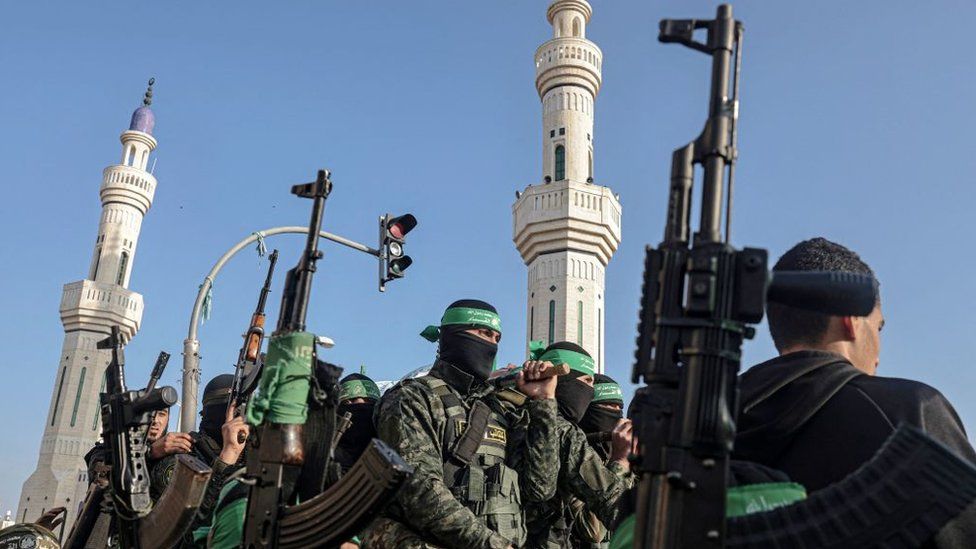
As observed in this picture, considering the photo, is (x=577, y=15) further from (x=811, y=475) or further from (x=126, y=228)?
(x=811, y=475)

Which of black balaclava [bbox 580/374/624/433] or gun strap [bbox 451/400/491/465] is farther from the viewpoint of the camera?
black balaclava [bbox 580/374/624/433]

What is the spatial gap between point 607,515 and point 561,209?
21.8 metres

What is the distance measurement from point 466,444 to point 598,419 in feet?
5.74

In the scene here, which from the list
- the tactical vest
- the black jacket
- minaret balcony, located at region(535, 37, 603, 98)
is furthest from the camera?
minaret balcony, located at region(535, 37, 603, 98)

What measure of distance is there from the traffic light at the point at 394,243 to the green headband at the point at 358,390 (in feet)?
14.9

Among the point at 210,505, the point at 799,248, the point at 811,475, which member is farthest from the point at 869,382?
the point at 210,505

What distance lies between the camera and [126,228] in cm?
3575

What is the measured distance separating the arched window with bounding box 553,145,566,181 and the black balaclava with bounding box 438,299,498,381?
23468 millimetres

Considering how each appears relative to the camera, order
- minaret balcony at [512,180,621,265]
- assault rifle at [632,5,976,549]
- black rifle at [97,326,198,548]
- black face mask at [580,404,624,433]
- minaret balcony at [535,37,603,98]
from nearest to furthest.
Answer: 1. assault rifle at [632,5,976,549]
2. black rifle at [97,326,198,548]
3. black face mask at [580,404,624,433]
4. minaret balcony at [512,180,621,265]
5. minaret balcony at [535,37,603,98]

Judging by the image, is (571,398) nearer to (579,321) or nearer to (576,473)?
(576,473)

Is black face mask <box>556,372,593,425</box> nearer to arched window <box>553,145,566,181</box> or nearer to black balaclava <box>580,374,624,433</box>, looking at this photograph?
black balaclava <box>580,374,624,433</box>

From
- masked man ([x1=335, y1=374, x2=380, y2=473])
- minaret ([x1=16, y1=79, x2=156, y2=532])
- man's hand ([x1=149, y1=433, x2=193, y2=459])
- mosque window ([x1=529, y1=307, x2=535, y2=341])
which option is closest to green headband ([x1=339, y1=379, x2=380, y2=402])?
masked man ([x1=335, y1=374, x2=380, y2=473])

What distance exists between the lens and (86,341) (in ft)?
114

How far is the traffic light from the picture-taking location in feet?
33.0
